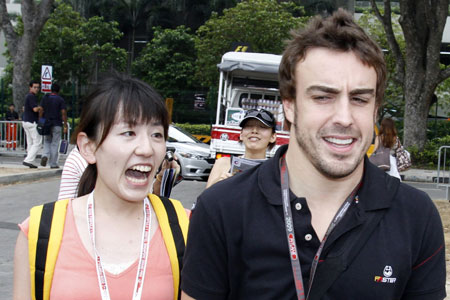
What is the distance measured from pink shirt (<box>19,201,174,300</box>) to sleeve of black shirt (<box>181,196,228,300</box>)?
0.48 meters

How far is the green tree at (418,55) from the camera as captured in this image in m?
23.1

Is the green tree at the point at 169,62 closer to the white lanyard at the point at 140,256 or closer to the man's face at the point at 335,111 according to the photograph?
the white lanyard at the point at 140,256

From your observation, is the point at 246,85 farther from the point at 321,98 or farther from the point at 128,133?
the point at 321,98

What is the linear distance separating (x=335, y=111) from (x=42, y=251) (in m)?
1.29

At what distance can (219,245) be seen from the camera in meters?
2.24

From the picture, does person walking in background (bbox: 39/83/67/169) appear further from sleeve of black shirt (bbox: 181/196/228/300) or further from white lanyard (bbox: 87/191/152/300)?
sleeve of black shirt (bbox: 181/196/228/300)

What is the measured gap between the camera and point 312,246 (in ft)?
7.14

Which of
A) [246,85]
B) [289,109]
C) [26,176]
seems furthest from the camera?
[246,85]

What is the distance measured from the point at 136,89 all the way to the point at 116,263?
77 centimetres

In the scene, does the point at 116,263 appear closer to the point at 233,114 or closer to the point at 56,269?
the point at 56,269

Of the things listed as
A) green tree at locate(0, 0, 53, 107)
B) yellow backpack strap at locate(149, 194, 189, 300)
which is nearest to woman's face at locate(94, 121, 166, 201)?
yellow backpack strap at locate(149, 194, 189, 300)

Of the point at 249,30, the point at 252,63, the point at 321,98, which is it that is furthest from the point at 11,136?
the point at 321,98

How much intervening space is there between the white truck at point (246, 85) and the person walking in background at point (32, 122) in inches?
178

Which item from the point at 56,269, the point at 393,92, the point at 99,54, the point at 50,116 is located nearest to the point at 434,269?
the point at 56,269
